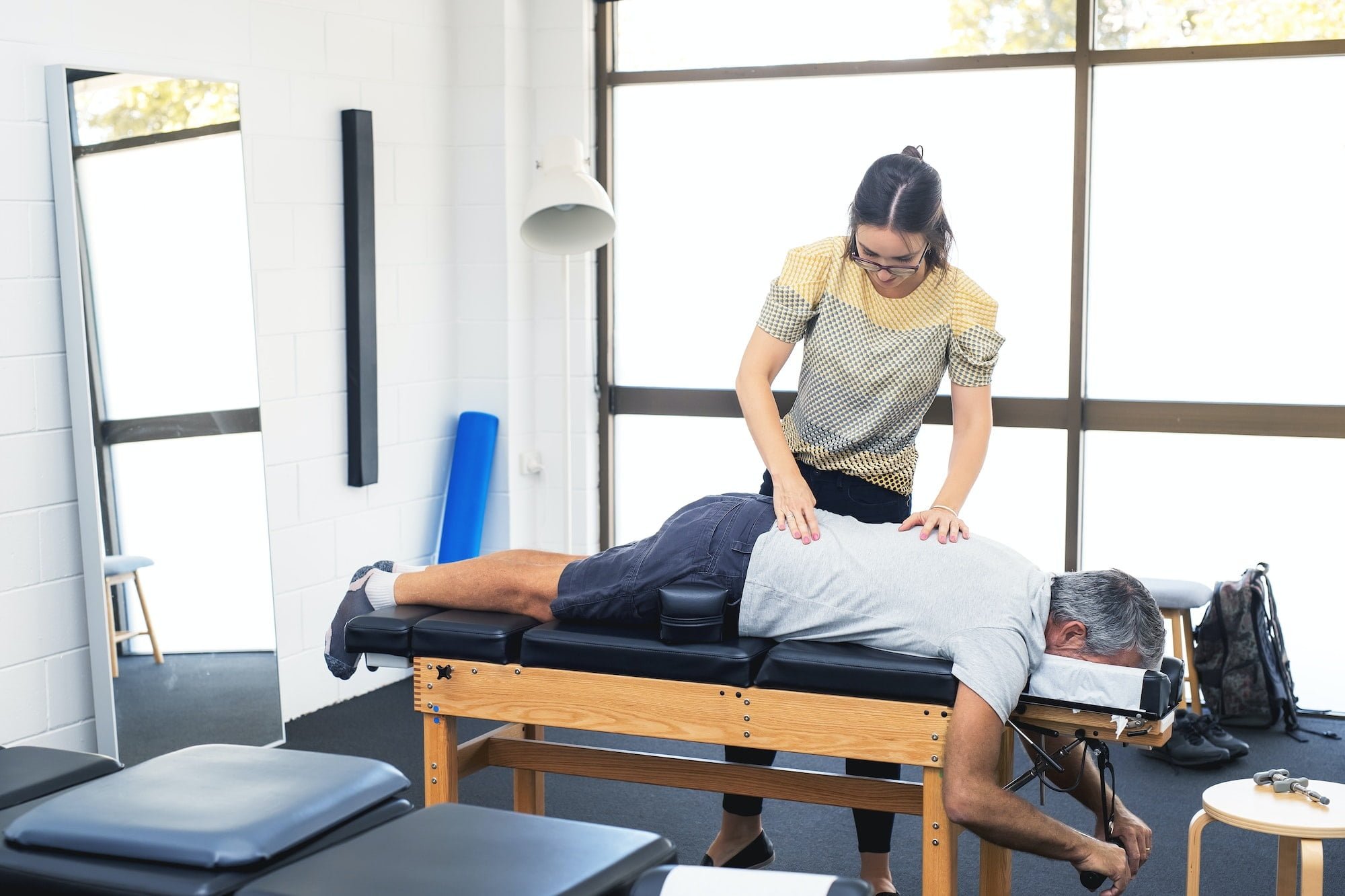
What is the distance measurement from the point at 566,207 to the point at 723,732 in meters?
1.87

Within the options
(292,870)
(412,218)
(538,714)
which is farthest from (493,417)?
(292,870)

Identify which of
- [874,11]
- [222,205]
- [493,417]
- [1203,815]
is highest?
[874,11]

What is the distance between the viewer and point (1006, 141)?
3902 mm

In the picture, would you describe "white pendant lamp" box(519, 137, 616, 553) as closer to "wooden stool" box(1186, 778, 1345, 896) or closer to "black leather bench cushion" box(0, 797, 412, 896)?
"wooden stool" box(1186, 778, 1345, 896)

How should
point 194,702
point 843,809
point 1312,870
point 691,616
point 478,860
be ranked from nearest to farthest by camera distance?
1. point 478,860
2. point 1312,870
3. point 691,616
4. point 843,809
5. point 194,702

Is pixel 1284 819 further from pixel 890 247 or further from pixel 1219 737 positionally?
pixel 1219 737

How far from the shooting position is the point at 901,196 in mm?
2193

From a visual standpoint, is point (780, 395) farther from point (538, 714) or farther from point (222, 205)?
point (538, 714)

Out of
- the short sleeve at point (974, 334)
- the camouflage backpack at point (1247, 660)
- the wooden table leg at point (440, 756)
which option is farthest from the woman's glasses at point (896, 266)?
the camouflage backpack at point (1247, 660)

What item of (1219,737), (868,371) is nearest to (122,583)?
(868,371)

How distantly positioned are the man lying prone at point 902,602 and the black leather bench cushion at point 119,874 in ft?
3.16

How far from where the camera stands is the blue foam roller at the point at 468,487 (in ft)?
13.3

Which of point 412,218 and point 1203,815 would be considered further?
point 412,218

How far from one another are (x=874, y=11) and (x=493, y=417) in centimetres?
173
